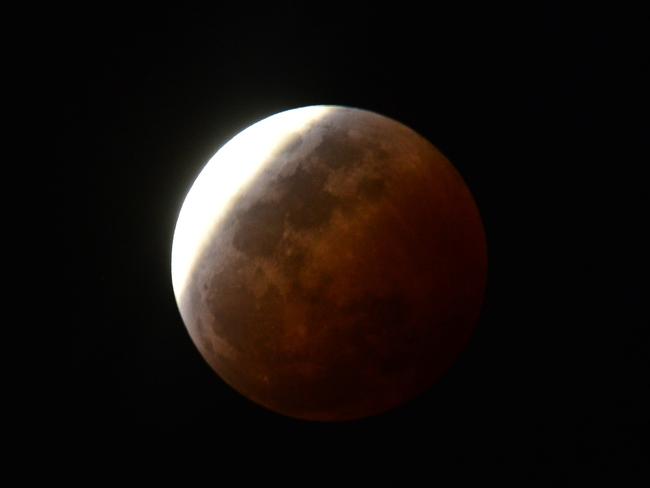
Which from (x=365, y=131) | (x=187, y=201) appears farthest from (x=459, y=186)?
(x=187, y=201)

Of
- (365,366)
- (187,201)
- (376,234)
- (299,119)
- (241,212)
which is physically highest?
(299,119)

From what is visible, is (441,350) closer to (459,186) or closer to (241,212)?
(459,186)

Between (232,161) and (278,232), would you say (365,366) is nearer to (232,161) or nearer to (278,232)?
(278,232)

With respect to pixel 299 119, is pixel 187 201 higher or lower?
lower

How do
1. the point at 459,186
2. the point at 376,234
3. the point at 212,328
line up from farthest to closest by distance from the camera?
the point at 459,186 < the point at 212,328 < the point at 376,234

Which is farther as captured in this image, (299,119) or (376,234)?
(299,119)

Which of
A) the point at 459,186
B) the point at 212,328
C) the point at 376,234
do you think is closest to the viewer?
the point at 376,234
